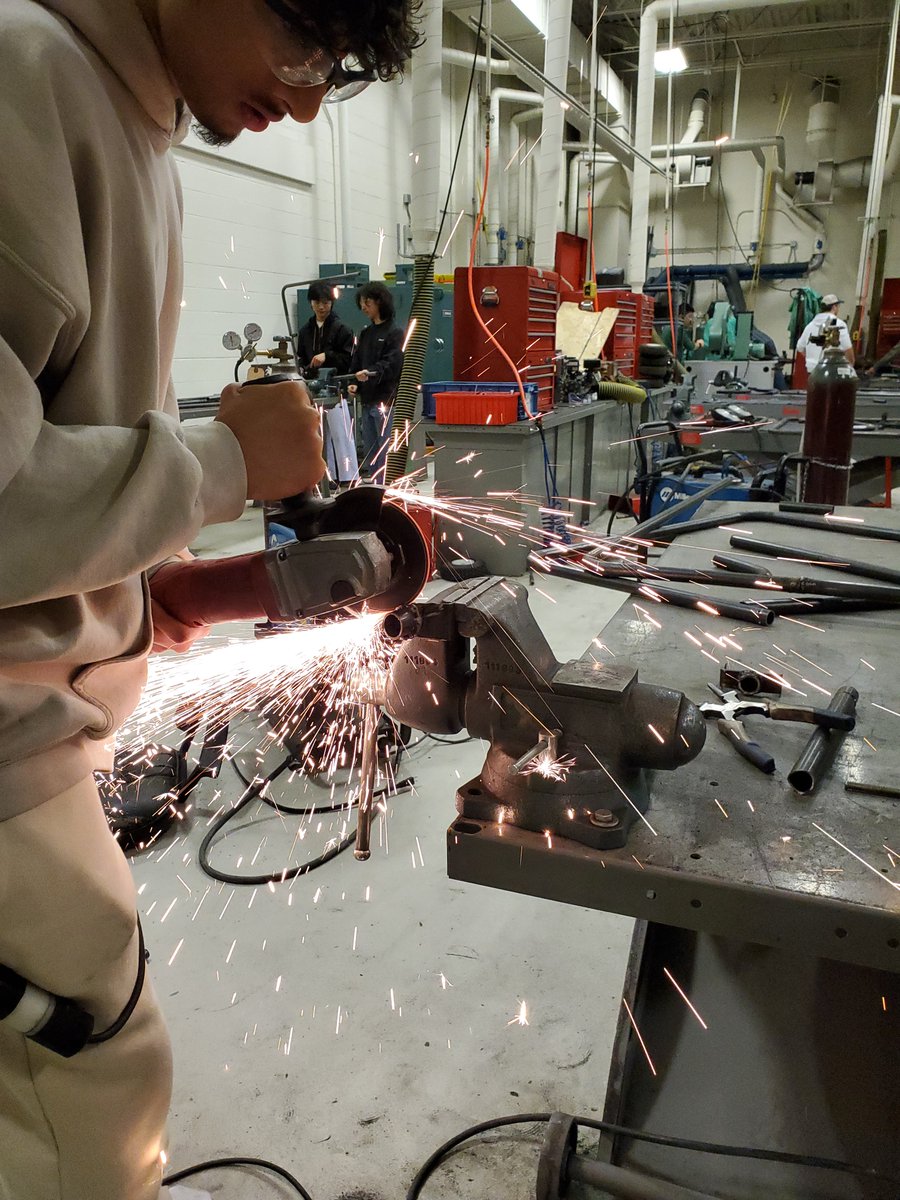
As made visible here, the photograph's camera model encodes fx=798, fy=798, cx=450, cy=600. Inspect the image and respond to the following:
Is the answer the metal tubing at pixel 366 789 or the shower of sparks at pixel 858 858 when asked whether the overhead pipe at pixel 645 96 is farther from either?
the shower of sparks at pixel 858 858

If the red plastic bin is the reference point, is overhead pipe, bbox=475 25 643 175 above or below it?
above

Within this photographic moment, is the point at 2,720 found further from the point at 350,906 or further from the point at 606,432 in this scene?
the point at 606,432

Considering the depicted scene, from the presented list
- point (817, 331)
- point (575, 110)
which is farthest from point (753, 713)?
point (575, 110)

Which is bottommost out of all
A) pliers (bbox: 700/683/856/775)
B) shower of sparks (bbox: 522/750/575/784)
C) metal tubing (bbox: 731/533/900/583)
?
pliers (bbox: 700/683/856/775)

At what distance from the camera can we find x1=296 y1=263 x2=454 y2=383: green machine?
25.6ft

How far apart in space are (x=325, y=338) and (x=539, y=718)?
640 centimetres

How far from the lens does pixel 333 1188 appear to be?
1.55 meters

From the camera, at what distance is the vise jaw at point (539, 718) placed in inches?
40.7

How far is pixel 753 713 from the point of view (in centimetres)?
138

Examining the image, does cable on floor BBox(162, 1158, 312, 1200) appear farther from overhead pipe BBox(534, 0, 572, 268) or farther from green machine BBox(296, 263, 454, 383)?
green machine BBox(296, 263, 454, 383)

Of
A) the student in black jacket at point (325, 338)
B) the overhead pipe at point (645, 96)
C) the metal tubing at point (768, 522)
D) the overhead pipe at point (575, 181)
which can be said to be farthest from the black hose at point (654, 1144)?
the overhead pipe at point (575, 181)

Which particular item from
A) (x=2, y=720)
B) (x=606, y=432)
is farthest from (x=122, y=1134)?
(x=606, y=432)

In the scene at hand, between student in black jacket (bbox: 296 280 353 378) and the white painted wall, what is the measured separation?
2.78 ft

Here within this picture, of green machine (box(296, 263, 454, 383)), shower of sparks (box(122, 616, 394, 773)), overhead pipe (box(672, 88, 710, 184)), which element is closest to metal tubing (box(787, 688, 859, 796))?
shower of sparks (box(122, 616, 394, 773))
